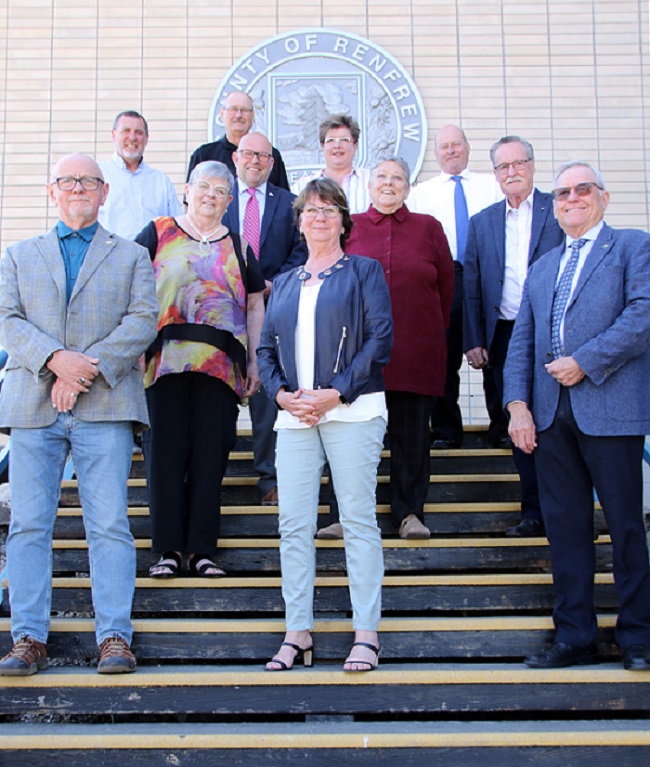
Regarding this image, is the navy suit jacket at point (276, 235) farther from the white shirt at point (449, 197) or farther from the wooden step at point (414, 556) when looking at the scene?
the wooden step at point (414, 556)

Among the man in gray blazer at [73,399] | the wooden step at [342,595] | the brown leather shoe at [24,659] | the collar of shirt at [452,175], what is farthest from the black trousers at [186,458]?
the collar of shirt at [452,175]

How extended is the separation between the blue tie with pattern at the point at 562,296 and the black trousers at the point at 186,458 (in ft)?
4.26

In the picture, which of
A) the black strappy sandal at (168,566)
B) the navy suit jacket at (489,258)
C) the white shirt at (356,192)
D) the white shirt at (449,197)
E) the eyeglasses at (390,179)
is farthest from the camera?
the white shirt at (449,197)

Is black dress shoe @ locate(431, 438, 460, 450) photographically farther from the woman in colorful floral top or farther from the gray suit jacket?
the gray suit jacket

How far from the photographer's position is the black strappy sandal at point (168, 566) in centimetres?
384

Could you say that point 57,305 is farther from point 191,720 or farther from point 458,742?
point 458,742

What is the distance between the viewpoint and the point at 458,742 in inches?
115

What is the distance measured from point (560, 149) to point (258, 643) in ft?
14.6

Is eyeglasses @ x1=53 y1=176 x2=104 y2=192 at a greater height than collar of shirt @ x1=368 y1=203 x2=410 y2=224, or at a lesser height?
lesser

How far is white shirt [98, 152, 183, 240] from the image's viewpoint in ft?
16.5

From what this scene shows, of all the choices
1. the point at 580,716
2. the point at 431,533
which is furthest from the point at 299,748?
the point at 431,533

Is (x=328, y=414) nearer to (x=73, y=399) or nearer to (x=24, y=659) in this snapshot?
(x=73, y=399)

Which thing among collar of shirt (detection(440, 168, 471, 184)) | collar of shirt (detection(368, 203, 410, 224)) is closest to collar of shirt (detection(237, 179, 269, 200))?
collar of shirt (detection(368, 203, 410, 224))

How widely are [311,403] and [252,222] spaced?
68.5 inches
